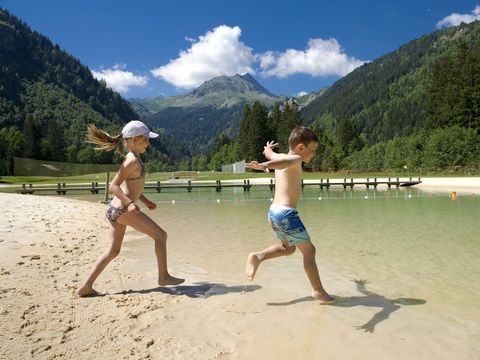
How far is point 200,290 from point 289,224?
6.05ft

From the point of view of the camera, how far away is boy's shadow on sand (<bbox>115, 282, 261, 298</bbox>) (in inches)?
217

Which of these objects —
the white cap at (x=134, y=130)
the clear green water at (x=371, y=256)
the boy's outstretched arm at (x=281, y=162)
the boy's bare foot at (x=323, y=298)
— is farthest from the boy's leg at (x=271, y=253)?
the white cap at (x=134, y=130)

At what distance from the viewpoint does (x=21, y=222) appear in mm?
11367

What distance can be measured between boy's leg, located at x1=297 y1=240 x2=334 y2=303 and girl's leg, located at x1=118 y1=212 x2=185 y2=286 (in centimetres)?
192

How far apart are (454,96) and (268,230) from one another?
72.5 metres

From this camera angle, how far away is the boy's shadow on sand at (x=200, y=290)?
18.1ft

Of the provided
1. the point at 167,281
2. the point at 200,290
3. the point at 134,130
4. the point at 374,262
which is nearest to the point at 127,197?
the point at 134,130

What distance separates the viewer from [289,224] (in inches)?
184

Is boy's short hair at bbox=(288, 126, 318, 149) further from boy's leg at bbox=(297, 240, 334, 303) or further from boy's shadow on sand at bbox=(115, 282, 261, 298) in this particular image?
boy's shadow on sand at bbox=(115, 282, 261, 298)

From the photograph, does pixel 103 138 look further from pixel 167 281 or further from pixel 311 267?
pixel 311 267

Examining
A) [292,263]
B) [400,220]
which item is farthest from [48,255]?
[400,220]

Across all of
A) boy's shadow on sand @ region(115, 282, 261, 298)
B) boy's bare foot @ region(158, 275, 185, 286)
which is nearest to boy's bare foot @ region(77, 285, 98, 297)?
boy's shadow on sand @ region(115, 282, 261, 298)

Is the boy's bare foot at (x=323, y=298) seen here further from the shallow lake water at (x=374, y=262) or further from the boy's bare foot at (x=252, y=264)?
the boy's bare foot at (x=252, y=264)

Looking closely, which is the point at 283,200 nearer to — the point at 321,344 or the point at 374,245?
the point at 321,344
